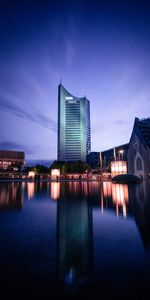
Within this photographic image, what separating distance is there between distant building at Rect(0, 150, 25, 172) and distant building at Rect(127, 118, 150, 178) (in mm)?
104265

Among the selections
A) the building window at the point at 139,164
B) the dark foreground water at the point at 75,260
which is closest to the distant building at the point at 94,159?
the building window at the point at 139,164

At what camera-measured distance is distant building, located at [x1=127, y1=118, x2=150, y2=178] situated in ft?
211

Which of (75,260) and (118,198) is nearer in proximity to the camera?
(75,260)

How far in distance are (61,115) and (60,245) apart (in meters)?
200

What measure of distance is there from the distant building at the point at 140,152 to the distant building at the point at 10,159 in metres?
104

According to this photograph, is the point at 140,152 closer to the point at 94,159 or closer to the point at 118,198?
the point at 118,198

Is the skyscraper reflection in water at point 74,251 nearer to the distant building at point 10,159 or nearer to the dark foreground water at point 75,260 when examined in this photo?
the dark foreground water at point 75,260

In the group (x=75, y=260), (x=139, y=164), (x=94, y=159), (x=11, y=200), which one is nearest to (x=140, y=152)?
(x=139, y=164)

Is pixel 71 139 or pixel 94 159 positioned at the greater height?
pixel 71 139

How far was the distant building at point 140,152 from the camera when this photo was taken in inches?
2532

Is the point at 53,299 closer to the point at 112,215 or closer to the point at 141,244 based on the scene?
the point at 141,244

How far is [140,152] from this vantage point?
67.8m

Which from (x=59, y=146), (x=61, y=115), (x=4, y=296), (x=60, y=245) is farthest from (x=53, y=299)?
(x=61, y=115)

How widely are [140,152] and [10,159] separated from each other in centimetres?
12457
